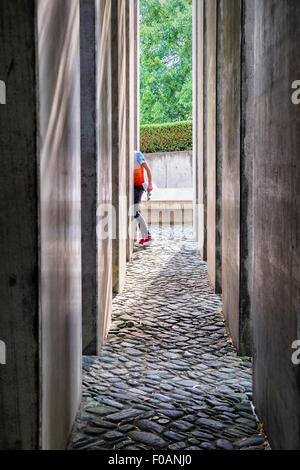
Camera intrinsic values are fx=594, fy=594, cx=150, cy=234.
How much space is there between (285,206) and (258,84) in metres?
A: 1.17

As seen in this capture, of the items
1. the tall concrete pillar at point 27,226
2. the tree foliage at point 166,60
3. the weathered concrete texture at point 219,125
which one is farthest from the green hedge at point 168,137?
the tall concrete pillar at point 27,226

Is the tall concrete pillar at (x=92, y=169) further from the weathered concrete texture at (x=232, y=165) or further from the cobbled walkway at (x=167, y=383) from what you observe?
the weathered concrete texture at (x=232, y=165)

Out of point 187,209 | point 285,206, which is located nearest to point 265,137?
point 285,206

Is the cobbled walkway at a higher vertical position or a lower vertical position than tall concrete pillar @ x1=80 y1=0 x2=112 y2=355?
lower

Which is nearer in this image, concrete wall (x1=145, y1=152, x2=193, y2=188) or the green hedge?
concrete wall (x1=145, y1=152, x2=193, y2=188)

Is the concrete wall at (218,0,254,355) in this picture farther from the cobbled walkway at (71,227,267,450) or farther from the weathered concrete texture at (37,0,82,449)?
the weathered concrete texture at (37,0,82,449)

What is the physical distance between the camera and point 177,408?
167 inches

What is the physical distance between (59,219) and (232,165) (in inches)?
112

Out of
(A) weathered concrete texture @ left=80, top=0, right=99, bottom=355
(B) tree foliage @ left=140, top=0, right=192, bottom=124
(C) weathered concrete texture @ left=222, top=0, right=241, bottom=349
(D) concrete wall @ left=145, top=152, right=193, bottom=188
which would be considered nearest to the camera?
(A) weathered concrete texture @ left=80, top=0, right=99, bottom=355

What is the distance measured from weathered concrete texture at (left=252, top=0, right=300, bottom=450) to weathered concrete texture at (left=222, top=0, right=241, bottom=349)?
130cm

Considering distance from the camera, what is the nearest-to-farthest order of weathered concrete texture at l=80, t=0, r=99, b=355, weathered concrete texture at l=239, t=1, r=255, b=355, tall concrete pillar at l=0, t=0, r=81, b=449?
tall concrete pillar at l=0, t=0, r=81, b=449 < weathered concrete texture at l=239, t=1, r=255, b=355 < weathered concrete texture at l=80, t=0, r=99, b=355

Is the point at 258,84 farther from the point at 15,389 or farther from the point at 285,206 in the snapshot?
the point at 15,389

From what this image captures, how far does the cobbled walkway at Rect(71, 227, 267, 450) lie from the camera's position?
3.72 metres

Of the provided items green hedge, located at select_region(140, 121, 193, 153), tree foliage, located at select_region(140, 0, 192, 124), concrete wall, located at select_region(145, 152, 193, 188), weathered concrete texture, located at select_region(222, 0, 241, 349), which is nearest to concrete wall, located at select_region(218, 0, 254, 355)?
weathered concrete texture, located at select_region(222, 0, 241, 349)
